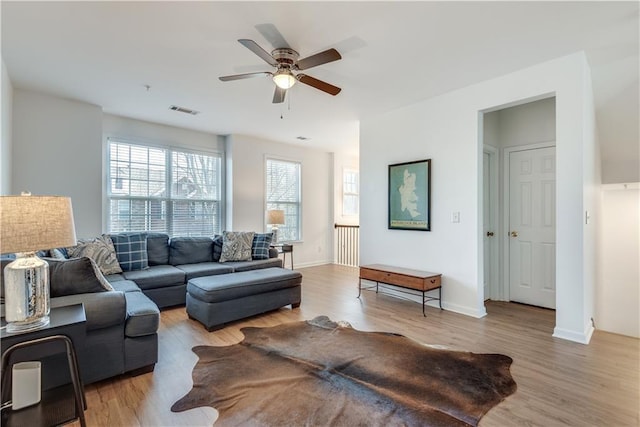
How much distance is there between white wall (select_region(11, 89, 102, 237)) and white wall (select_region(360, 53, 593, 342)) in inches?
150

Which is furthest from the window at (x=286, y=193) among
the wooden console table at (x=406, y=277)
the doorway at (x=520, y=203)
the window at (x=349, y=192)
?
the doorway at (x=520, y=203)

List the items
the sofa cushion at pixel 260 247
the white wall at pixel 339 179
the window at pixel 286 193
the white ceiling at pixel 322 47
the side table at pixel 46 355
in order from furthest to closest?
the white wall at pixel 339 179, the window at pixel 286 193, the sofa cushion at pixel 260 247, the white ceiling at pixel 322 47, the side table at pixel 46 355

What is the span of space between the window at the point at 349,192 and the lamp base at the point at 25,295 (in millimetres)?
6290

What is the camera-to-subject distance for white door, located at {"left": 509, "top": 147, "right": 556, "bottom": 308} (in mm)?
3977

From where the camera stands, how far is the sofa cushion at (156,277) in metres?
3.75

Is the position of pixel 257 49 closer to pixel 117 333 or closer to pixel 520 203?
pixel 117 333

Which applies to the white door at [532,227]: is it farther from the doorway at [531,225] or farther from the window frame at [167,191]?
the window frame at [167,191]

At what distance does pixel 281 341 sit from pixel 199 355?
0.70m

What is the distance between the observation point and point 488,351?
274cm

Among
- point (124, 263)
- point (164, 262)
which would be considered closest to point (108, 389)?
point (124, 263)

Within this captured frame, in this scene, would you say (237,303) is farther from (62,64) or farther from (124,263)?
(62,64)

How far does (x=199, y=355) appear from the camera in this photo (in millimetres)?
2631

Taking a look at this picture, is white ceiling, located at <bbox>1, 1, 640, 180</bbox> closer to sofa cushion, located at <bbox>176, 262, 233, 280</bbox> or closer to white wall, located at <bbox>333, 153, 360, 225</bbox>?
sofa cushion, located at <bbox>176, 262, 233, 280</bbox>

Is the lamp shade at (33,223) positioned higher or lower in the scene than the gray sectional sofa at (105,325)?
higher
